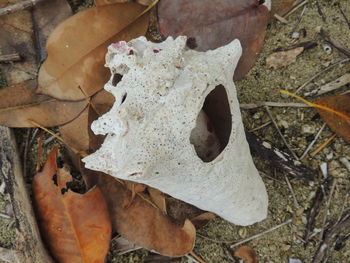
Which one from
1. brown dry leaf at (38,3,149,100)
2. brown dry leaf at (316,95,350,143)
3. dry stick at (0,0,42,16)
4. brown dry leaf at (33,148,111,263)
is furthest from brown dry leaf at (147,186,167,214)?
dry stick at (0,0,42,16)

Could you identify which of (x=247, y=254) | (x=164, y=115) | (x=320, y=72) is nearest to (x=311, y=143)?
(x=320, y=72)

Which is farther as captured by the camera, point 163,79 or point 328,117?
point 328,117

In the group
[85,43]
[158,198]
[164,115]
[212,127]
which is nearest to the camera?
[164,115]

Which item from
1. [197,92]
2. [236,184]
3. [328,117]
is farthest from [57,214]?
[328,117]

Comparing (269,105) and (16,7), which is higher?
(16,7)

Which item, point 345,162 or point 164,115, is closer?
point 164,115

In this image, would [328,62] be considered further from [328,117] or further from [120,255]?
[120,255]

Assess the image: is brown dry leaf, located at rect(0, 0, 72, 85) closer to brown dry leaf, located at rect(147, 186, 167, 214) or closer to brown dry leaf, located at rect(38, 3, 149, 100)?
brown dry leaf, located at rect(38, 3, 149, 100)

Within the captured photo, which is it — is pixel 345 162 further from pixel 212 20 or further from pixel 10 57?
pixel 10 57
